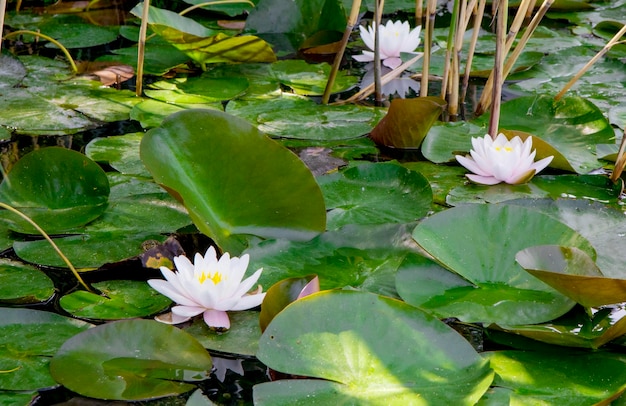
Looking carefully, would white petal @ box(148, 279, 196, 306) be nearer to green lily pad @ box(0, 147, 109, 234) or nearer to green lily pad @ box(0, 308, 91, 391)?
green lily pad @ box(0, 308, 91, 391)

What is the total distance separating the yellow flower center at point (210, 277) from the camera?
4.80 feet

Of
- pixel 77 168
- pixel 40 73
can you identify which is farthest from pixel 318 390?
pixel 40 73

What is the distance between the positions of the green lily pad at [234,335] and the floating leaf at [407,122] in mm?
995

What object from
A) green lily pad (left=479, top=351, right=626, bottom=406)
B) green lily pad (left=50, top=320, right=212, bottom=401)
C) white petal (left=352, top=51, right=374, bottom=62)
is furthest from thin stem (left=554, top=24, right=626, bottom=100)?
green lily pad (left=50, top=320, right=212, bottom=401)

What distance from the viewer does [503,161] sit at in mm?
2021

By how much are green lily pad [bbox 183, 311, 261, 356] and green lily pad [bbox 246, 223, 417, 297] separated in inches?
4.0

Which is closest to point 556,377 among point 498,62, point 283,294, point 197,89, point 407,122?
point 283,294

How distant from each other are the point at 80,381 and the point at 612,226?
1.19m

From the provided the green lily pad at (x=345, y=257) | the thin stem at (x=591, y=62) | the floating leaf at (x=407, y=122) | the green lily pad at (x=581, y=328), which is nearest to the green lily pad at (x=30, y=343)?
the green lily pad at (x=345, y=257)

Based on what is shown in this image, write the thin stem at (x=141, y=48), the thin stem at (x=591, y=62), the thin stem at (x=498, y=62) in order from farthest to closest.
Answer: the thin stem at (x=141, y=48) < the thin stem at (x=591, y=62) < the thin stem at (x=498, y=62)

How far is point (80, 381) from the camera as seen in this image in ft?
4.22

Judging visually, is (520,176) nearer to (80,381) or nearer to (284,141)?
(284,141)

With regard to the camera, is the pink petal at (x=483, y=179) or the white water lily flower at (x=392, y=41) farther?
the white water lily flower at (x=392, y=41)

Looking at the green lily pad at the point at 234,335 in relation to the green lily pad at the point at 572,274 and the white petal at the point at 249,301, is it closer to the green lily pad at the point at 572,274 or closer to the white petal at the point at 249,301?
the white petal at the point at 249,301
